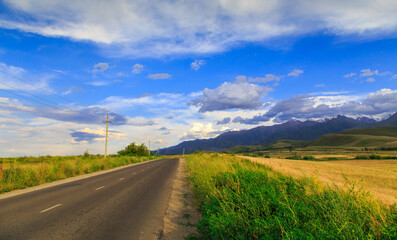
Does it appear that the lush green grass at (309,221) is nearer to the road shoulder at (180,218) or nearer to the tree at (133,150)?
the road shoulder at (180,218)

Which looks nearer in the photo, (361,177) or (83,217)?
(83,217)

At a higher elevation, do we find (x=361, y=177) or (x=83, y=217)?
(x=83, y=217)

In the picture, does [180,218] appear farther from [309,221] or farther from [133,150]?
[133,150]

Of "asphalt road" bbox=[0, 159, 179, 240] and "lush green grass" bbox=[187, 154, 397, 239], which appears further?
"asphalt road" bbox=[0, 159, 179, 240]

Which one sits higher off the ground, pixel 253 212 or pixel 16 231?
pixel 253 212

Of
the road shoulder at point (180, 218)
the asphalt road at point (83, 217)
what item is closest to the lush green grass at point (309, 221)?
the road shoulder at point (180, 218)

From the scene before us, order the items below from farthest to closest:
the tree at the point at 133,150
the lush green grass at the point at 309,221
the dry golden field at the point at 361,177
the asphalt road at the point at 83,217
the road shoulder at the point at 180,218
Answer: the tree at the point at 133,150
the dry golden field at the point at 361,177
the road shoulder at the point at 180,218
the asphalt road at the point at 83,217
the lush green grass at the point at 309,221

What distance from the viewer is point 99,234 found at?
5473 mm

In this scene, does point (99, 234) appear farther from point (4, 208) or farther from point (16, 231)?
point (4, 208)

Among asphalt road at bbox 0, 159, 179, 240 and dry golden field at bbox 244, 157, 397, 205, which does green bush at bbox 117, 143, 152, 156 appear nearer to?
dry golden field at bbox 244, 157, 397, 205

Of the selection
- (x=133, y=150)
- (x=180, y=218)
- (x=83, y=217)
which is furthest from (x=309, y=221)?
(x=133, y=150)

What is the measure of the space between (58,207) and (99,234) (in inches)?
147

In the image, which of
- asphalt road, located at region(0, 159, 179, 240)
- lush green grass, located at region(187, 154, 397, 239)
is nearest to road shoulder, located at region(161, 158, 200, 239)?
asphalt road, located at region(0, 159, 179, 240)

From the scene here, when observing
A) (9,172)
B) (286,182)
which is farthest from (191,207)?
(9,172)
